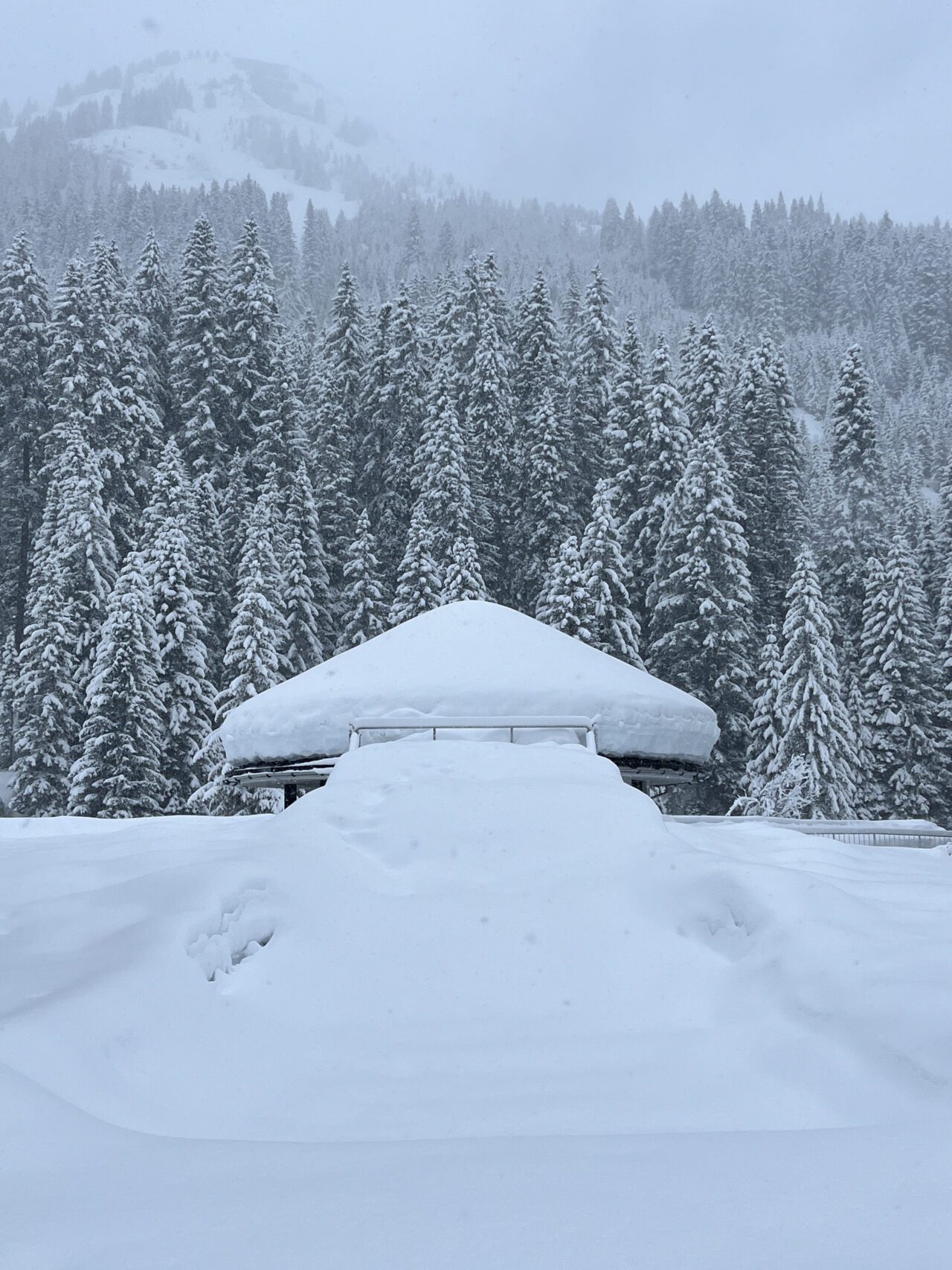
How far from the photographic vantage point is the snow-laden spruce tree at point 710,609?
32406 mm

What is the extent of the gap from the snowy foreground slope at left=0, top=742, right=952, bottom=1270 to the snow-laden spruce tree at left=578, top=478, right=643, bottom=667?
24.9m

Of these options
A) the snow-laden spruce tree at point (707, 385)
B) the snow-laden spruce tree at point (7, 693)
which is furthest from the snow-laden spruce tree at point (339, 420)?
the snow-laden spruce tree at point (707, 385)

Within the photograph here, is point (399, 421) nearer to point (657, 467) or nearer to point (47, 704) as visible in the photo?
point (657, 467)

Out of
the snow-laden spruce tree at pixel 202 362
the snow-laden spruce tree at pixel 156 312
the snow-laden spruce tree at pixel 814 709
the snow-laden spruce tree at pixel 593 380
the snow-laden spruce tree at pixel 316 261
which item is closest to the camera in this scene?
the snow-laden spruce tree at pixel 814 709

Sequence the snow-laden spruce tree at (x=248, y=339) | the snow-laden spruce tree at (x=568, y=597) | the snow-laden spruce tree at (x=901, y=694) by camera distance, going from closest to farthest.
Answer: the snow-laden spruce tree at (x=568, y=597) → the snow-laden spruce tree at (x=901, y=694) → the snow-laden spruce tree at (x=248, y=339)

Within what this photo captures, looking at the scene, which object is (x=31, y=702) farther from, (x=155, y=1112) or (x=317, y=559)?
(x=155, y=1112)

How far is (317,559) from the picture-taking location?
121 feet

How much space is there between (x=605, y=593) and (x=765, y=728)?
5.75 metres

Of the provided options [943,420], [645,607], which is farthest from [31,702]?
[943,420]

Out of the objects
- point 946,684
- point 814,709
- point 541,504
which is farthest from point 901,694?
point 541,504

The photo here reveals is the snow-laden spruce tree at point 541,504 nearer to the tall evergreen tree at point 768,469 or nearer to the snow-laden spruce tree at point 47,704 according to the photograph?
the tall evergreen tree at point 768,469

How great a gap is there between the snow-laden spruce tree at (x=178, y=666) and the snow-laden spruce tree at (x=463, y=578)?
23.5ft

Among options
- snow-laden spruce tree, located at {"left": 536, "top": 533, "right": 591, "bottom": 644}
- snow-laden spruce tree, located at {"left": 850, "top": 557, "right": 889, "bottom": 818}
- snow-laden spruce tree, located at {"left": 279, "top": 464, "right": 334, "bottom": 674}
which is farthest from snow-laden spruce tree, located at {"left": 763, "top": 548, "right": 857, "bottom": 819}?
snow-laden spruce tree, located at {"left": 279, "top": 464, "right": 334, "bottom": 674}

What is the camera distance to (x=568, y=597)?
3147 centimetres
